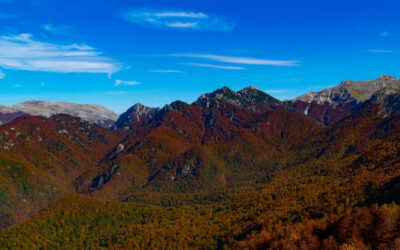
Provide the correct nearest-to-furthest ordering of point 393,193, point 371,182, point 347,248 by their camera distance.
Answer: point 347,248, point 393,193, point 371,182

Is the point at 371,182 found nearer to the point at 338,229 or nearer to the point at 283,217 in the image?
the point at 283,217

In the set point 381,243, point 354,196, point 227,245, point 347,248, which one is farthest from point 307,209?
point 347,248

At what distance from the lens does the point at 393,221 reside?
238ft

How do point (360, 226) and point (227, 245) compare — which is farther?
point (227, 245)

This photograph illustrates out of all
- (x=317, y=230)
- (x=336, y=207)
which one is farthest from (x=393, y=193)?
(x=317, y=230)

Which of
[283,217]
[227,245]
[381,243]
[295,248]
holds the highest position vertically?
[381,243]

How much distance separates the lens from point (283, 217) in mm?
195375

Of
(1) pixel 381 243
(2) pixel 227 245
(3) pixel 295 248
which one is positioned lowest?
(2) pixel 227 245

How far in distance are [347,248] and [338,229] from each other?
25.1m

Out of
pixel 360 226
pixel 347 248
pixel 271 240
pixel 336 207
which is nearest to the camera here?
pixel 347 248

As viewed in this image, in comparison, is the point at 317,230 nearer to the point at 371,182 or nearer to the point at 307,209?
the point at 307,209

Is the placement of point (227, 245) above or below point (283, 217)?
below

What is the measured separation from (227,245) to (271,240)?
336 feet

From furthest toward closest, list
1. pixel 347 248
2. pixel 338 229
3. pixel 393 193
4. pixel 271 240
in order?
pixel 393 193
pixel 271 240
pixel 338 229
pixel 347 248
